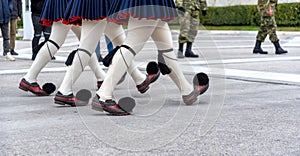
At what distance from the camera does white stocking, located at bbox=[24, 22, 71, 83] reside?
6.62 metres

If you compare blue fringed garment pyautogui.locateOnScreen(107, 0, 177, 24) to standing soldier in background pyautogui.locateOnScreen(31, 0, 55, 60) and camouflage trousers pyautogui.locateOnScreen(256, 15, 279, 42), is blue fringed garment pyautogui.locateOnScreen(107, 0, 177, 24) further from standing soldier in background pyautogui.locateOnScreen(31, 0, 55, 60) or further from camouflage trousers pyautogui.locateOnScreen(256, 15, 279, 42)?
camouflage trousers pyautogui.locateOnScreen(256, 15, 279, 42)

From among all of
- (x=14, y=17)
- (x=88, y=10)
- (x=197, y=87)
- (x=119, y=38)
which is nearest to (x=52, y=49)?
(x=119, y=38)

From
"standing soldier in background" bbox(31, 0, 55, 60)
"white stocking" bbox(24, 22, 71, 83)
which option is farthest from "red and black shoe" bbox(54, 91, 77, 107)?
"standing soldier in background" bbox(31, 0, 55, 60)

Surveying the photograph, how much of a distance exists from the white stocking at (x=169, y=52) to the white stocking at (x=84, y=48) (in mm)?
544

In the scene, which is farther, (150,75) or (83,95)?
(150,75)

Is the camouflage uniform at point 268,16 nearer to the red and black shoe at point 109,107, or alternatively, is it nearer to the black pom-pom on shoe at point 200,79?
the black pom-pom on shoe at point 200,79

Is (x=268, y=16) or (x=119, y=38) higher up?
(x=119, y=38)

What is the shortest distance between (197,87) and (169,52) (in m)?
0.48

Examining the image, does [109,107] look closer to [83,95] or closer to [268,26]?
[83,95]

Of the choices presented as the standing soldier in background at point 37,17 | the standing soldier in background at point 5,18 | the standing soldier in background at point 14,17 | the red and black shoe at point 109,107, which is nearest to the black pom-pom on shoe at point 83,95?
the red and black shoe at point 109,107

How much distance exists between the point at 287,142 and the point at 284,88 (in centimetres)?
300

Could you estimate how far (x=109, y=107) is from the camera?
5.48 m


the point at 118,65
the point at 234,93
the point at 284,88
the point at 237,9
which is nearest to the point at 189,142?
the point at 118,65

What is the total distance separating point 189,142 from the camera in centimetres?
454
